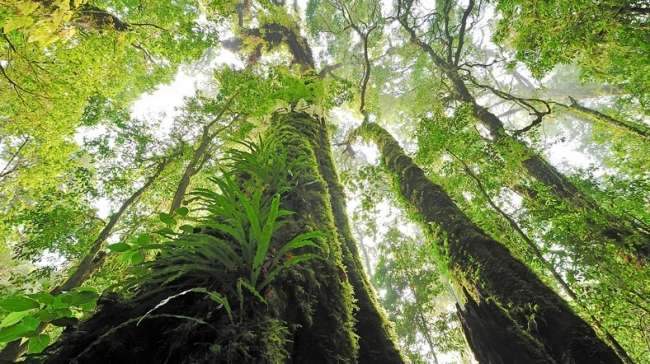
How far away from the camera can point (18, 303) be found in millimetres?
1080

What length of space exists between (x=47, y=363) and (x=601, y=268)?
5.65 meters

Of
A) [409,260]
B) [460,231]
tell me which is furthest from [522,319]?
[409,260]

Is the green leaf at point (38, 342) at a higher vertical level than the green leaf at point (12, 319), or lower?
lower

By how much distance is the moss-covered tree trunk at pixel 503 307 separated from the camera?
2396 mm

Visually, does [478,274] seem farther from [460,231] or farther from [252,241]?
[252,241]

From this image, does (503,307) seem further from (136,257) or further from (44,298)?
(44,298)

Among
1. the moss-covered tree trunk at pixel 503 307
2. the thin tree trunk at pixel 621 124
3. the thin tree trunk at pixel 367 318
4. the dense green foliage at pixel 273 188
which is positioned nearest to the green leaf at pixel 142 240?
the dense green foliage at pixel 273 188

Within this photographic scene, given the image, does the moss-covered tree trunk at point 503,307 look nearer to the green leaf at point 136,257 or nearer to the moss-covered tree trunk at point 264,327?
the moss-covered tree trunk at point 264,327

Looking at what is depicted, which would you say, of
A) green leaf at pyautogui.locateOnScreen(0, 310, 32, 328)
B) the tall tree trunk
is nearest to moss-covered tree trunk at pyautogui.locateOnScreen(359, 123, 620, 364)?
the tall tree trunk

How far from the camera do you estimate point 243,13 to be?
9203 millimetres

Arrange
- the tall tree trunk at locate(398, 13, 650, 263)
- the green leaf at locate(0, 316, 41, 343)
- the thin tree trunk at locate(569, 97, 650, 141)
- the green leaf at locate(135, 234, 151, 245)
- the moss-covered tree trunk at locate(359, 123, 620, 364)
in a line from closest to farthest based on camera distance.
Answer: the green leaf at locate(0, 316, 41, 343) < the green leaf at locate(135, 234, 151, 245) < the moss-covered tree trunk at locate(359, 123, 620, 364) < the tall tree trunk at locate(398, 13, 650, 263) < the thin tree trunk at locate(569, 97, 650, 141)

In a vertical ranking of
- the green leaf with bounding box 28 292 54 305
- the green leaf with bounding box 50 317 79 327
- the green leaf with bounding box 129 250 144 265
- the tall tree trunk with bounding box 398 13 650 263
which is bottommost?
the green leaf with bounding box 50 317 79 327

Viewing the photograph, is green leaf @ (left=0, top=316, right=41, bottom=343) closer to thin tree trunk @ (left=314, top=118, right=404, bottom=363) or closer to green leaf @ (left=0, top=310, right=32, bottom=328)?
green leaf @ (left=0, top=310, right=32, bottom=328)

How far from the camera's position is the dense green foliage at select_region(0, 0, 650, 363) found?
1449mm
